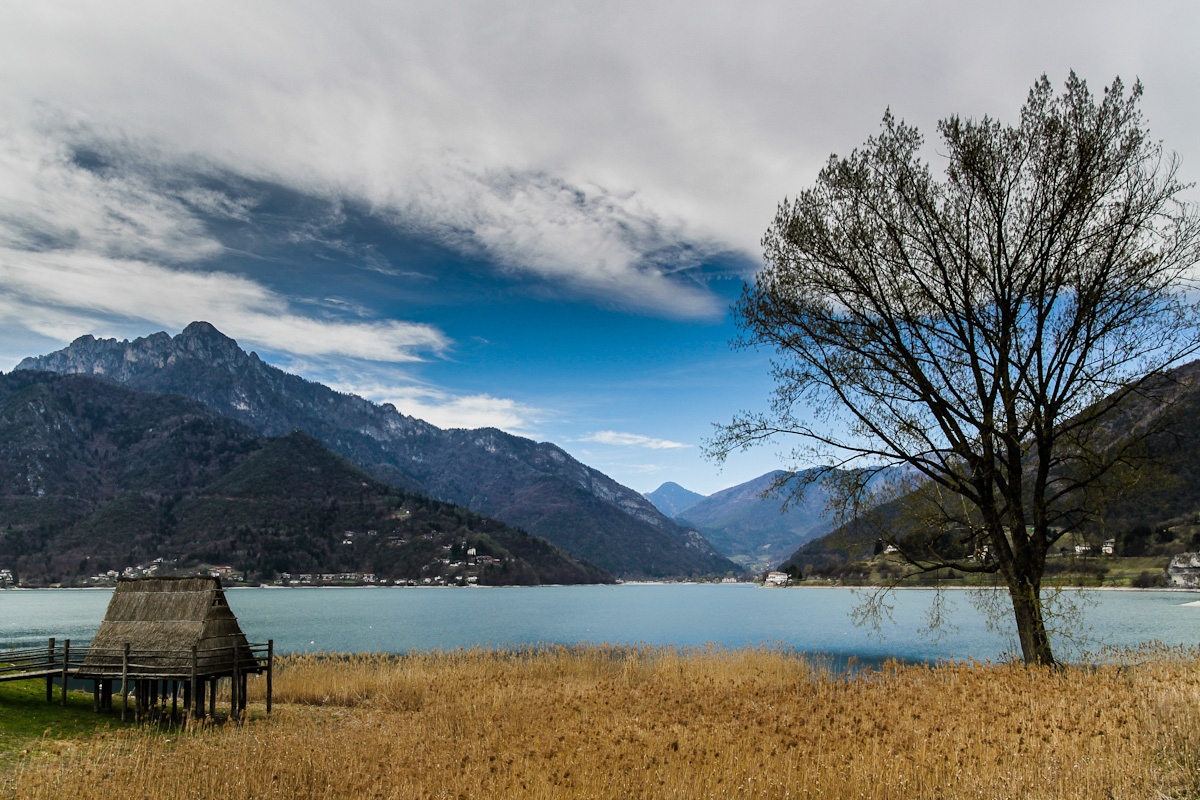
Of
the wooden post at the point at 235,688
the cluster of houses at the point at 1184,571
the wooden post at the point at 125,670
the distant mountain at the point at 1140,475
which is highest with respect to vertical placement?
the distant mountain at the point at 1140,475

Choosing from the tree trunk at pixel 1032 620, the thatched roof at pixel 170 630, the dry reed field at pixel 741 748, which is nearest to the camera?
the dry reed field at pixel 741 748

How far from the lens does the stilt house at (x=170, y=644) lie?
18.5 meters

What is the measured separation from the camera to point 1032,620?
13.5 metres

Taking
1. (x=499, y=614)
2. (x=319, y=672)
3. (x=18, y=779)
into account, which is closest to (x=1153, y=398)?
(x=18, y=779)

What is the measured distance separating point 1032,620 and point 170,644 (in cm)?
2091

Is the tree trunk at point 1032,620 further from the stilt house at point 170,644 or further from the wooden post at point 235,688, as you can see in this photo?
the stilt house at point 170,644

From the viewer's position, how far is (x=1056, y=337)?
13.7 metres

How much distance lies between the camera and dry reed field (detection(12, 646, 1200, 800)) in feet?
25.0

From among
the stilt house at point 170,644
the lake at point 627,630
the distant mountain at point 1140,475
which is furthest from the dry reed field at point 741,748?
the lake at point 627,630

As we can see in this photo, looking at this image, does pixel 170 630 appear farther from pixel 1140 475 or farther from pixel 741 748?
pixel 1140 475

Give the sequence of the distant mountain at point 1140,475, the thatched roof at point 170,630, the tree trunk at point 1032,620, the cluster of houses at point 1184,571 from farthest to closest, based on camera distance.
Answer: the cluster of houses at point 1184,571
the thatched roof at point 170,630
the tree trunk at point 1032,620
the distant mountain at point 1140,475

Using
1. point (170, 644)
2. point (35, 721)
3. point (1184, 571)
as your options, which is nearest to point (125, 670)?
point (170, 644)

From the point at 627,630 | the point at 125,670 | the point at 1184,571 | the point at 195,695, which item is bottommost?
the point at 1184,571

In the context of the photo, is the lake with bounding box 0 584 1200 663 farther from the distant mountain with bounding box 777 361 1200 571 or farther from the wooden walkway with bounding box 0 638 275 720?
the distant mountain with bounding box 777 361 1200 571
